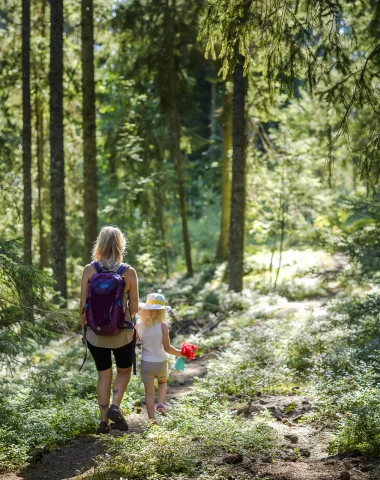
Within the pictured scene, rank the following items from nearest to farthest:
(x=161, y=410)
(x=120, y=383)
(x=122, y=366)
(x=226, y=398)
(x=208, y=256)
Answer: (x=122, y=366) < (x=120, y=383) < (x=161, y=410) < (x=226, y=398) < (x=208, y=256)

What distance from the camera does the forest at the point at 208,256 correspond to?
17.4ft

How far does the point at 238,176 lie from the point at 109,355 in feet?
28.3

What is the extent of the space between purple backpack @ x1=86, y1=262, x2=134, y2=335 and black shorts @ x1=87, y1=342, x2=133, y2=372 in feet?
0.99

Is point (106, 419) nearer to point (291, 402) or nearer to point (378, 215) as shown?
point (291, 402)

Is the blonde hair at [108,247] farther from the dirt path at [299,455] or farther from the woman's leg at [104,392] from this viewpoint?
the dirt path at [299,455]

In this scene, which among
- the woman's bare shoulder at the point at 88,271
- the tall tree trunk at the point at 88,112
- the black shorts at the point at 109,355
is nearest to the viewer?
the woman's bare shoulder at the point at 88,271

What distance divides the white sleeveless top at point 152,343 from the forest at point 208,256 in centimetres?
62

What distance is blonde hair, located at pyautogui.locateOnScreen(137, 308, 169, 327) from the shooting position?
6477mm

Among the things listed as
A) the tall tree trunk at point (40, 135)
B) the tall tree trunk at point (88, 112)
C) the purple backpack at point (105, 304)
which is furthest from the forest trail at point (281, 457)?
the tall tree trunk at point (40, 135)

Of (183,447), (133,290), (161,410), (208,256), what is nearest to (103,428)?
(161,410)

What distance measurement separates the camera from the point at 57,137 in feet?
41.2

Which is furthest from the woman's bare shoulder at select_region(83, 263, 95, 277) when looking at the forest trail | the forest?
the forest trail

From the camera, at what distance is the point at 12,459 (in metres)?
5.26

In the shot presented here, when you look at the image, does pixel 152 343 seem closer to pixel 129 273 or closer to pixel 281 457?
pixel 129 273
